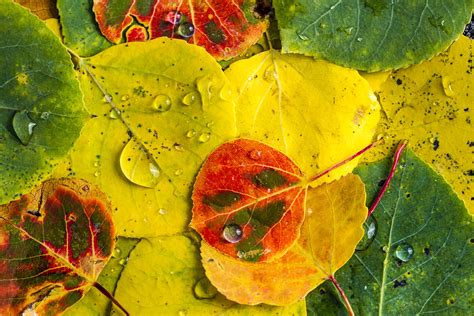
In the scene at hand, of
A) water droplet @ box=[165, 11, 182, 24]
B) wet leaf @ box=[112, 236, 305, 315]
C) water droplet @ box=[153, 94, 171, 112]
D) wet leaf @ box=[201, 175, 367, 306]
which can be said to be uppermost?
water droplet @ box=[165, 11, 182, 24]

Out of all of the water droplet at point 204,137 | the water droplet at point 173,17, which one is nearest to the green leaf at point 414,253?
the water droplet at point 204,137

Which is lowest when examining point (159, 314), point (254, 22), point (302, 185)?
point (159, 314)

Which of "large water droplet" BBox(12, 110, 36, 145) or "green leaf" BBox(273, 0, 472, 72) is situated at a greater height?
"green leaf" BBox(273, 0, 472, 72)

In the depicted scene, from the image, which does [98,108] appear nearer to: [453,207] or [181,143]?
[181,143]

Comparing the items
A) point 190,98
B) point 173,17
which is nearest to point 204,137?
point 190,98

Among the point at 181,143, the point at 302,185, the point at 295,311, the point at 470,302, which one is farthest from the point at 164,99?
the point at 470,302

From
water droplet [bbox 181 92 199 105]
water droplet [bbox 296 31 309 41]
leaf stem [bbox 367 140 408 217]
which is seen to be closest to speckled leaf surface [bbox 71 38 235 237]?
water droplet [bbox 181 92 199 105]

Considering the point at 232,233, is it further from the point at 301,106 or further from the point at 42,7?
the point at 42,7

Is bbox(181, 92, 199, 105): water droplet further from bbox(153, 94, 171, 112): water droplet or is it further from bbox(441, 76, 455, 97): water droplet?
bbox(441, 76, 455, 97): water droplet
